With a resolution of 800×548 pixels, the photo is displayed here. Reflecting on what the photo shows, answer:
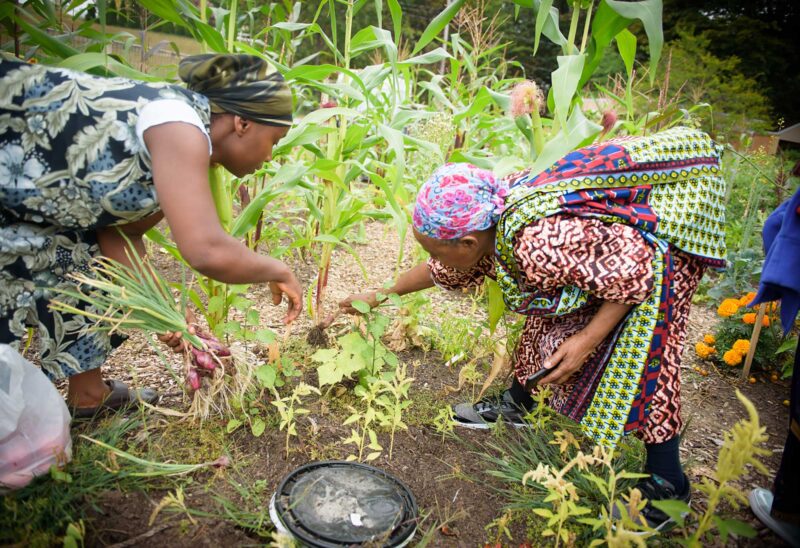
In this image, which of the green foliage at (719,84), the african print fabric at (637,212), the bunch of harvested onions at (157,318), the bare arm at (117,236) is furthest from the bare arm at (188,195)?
the green foliage at (719,84)

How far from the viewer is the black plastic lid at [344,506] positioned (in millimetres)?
1278

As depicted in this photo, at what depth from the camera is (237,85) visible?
1429 mm

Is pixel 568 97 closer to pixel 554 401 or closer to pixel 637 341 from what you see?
pixel 637 341

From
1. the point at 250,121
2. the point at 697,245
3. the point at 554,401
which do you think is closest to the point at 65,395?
the point at 250,121

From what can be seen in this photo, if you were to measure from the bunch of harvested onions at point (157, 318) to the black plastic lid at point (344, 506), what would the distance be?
0.41 meters

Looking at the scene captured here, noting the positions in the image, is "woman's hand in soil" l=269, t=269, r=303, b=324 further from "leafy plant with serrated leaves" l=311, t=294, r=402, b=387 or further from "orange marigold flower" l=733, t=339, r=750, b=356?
"orange marigold flower" l=733, t=339, r=750, b=356

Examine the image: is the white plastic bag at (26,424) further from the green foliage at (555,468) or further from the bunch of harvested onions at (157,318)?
the green foliage at (555,468)

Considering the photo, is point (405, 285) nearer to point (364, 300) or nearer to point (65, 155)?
point (364, 300)

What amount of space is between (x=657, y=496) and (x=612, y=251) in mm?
771

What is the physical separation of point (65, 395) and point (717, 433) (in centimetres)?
259

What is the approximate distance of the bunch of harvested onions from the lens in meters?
1.40

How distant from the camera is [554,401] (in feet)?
5.95

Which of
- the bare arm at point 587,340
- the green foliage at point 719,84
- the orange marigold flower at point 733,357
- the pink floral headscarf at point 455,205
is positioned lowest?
the orange marigold flower at point 733,357

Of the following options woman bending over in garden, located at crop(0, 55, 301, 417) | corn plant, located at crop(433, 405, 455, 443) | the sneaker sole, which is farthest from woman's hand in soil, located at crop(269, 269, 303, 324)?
the sneaker sole
